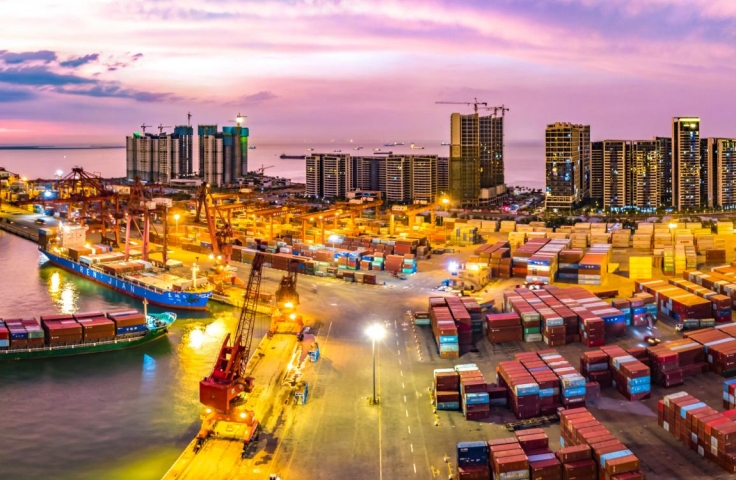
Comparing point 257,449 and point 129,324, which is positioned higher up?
point 129,324

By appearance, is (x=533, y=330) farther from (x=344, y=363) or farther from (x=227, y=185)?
(x=227, y=185)

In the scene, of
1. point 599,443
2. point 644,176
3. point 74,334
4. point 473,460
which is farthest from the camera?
point 644,176

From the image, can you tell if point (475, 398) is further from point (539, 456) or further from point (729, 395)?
point (729, 395)

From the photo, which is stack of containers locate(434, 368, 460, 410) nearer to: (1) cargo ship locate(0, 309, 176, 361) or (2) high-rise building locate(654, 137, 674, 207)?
(1) cargo ship locate(0, 309, 176, 361)

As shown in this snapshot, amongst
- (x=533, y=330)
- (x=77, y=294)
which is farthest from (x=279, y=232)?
(x=533, y=330)

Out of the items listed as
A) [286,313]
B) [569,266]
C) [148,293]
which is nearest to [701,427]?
[286,313]

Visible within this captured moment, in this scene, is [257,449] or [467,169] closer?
[257,449]

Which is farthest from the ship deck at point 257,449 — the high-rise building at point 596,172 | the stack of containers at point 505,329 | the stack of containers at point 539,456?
the high-rise building at point 596,172
